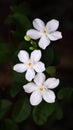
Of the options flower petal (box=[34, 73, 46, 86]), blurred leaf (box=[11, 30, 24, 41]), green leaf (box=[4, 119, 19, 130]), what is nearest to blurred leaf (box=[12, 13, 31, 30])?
blurred leaf (box=[11, 30, 24, 41])

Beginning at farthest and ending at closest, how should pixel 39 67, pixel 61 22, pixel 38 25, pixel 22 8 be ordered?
1. pixel 61 22
2. pixel 22 8
3. pixel 38 25
4. pixel 39 67

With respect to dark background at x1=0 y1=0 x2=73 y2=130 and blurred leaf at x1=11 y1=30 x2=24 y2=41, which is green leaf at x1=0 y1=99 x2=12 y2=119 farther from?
dark background at x1=0 y1=0 x2=73 y2=130

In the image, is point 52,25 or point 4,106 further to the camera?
point 4,106

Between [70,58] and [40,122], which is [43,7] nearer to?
[70,58]

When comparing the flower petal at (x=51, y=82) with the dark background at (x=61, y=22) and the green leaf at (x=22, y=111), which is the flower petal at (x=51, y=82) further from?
the dark background at (x=61, y=22)

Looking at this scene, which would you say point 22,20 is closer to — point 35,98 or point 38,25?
point 38,25

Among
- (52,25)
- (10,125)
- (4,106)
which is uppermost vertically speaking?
(52,25)

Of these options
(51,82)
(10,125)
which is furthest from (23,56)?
(10,125)
